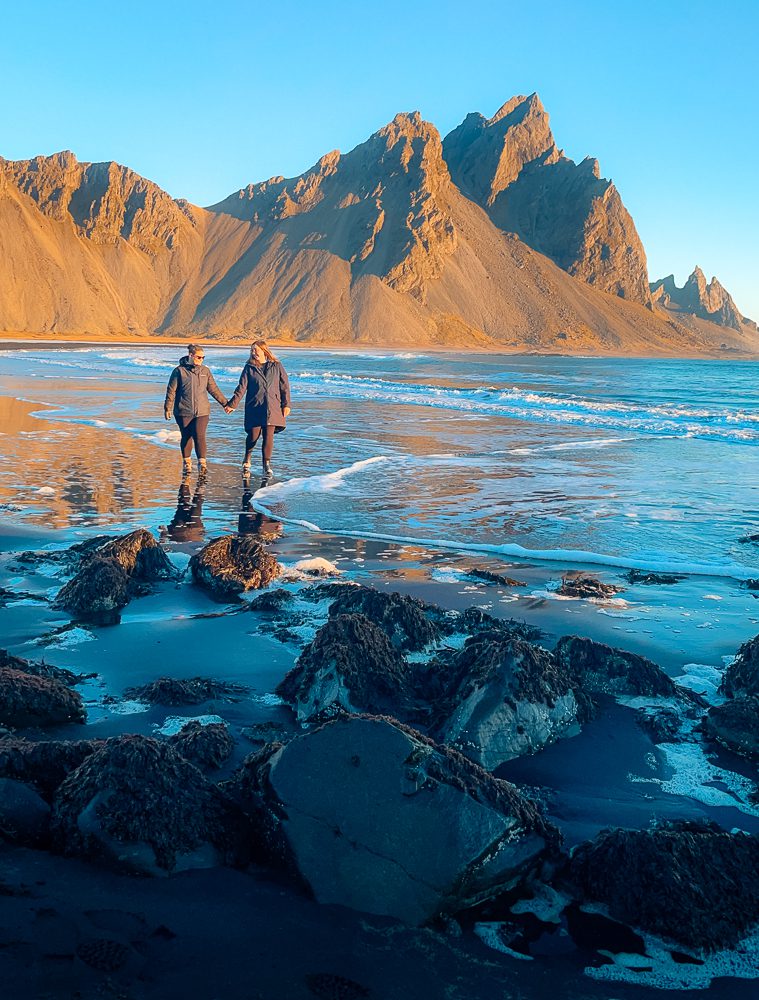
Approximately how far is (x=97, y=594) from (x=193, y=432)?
6.55m

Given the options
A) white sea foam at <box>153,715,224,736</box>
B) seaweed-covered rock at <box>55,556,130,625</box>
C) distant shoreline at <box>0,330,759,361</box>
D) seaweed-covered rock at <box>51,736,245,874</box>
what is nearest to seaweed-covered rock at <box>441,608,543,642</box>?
white sea foam at <box>153,715,224,736</box>

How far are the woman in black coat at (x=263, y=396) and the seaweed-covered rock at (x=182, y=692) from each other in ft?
25.0

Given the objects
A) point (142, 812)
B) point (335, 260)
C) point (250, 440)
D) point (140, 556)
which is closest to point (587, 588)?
point (140, 556)

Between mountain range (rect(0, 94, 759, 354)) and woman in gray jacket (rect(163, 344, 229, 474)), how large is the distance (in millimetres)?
94534

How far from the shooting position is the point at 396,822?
2.65 meters

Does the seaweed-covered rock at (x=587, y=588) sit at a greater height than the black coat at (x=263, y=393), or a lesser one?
lesser

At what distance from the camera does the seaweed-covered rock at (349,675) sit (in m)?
4.02

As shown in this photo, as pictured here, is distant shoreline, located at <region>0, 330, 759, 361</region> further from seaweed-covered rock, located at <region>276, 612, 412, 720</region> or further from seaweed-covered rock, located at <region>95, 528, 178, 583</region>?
seaweed-covered rock, located at <region>276, 612, 412, 720</region>

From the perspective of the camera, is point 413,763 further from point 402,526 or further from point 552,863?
point 402,526

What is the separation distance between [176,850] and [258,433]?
32.7 ft

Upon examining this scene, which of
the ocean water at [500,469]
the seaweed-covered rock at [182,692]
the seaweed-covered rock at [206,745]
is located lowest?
the seaweed-covered rock at [182,692]

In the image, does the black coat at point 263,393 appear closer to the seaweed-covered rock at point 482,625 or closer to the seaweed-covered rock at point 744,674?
the seaweed-covered rock at point 482,625

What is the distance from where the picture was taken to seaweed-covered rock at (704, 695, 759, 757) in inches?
148

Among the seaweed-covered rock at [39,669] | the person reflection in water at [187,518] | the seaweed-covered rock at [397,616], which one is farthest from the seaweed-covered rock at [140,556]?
the seaweed-covered rock at [397,616]
